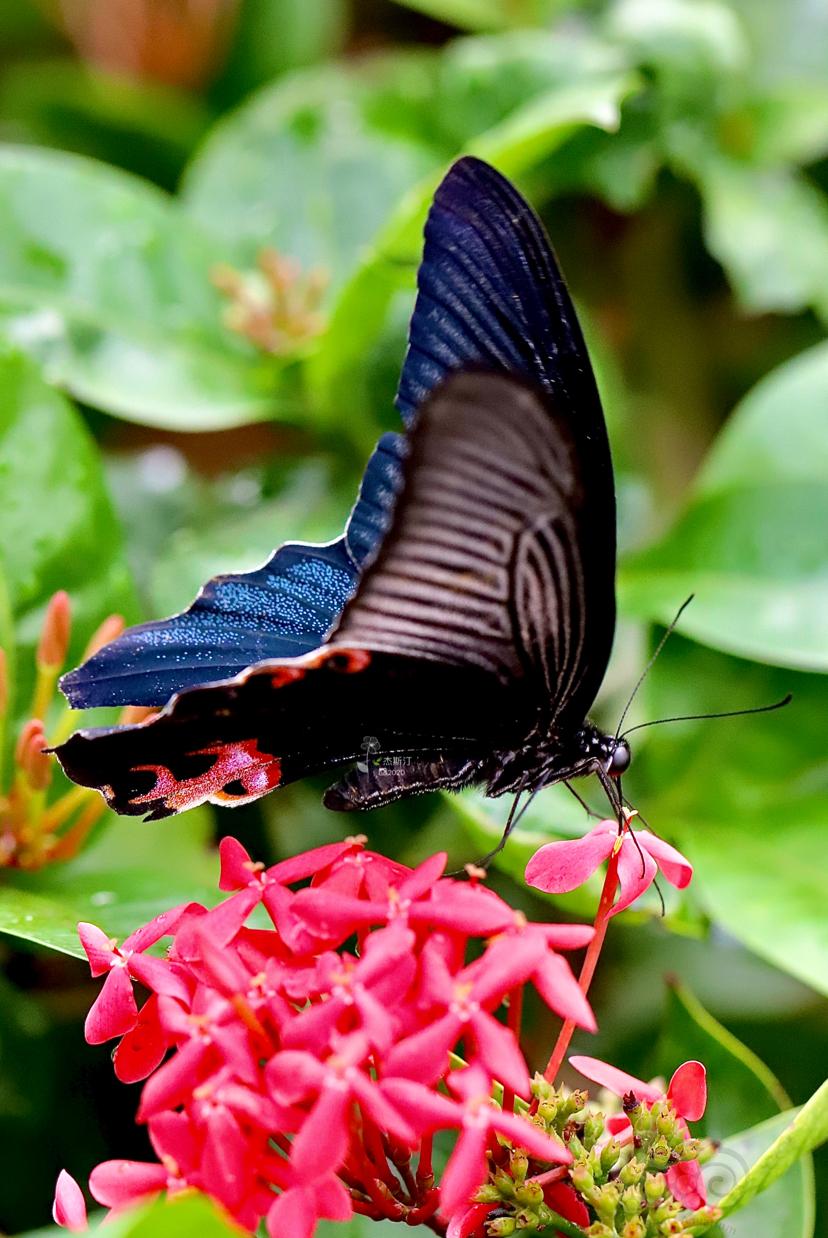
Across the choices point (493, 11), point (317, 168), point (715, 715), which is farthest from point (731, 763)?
point (493, 11)

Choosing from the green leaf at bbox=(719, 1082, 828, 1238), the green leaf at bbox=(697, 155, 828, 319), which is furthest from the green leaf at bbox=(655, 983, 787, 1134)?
the green leaf at bbox=(697, 155, 828, 319)

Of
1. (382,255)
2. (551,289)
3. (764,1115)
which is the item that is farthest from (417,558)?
(382,255)

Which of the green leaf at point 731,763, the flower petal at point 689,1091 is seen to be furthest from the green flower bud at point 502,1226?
the green leaf at point 731,763

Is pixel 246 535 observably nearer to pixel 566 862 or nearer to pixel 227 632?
pixel 227 632

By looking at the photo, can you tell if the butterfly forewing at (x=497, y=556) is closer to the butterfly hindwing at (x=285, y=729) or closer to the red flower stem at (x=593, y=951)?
the butterfly hindwing at (x=285, y=729)

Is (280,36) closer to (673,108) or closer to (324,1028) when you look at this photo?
(673,108)
